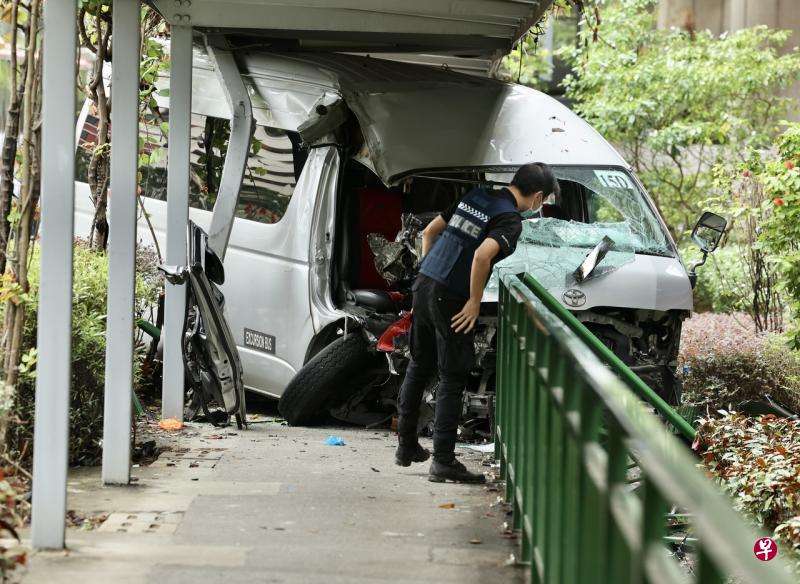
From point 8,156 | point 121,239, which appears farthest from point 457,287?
point 8,156

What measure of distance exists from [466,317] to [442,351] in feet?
0.95

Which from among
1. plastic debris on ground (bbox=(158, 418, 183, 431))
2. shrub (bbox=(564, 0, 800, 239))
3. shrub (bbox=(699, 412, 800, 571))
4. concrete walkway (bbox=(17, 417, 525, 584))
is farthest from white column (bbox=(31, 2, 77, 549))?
shrub (bbox=(564, 0, 800, 239))

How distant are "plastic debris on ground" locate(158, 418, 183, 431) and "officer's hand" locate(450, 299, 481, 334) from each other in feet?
9.01

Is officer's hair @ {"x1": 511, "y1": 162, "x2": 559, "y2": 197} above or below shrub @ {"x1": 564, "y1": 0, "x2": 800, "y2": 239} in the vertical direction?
below

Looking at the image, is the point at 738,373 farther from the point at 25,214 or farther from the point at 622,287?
the point at 25,214

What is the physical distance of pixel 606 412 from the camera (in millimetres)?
2998

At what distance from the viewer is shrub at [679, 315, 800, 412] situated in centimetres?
1077

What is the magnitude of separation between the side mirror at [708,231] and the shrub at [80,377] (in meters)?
4.24

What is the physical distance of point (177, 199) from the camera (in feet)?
29.2

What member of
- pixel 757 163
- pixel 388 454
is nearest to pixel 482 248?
pixel 388 454

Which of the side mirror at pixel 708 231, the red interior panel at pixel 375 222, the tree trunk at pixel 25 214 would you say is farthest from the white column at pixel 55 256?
the side mirror at pixel 708 231

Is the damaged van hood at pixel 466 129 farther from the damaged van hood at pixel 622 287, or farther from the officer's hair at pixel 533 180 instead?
the officer's hair at pixel 533 180

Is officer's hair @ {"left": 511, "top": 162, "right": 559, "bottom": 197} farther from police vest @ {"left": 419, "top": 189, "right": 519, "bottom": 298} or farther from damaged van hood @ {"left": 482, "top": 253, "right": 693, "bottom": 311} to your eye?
damaged van hood @ {"left": 482, "top": 253, "right": 693, "bottom": 311}

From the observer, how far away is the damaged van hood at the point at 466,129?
8961 mm
